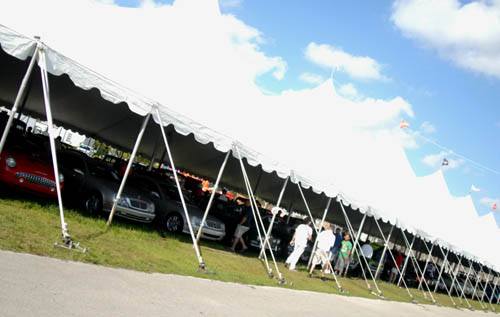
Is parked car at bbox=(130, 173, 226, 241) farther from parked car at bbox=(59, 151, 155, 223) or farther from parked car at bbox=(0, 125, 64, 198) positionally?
parked car at bbox=(0, 125, 64, 198)

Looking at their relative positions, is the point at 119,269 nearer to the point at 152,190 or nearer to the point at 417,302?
the point at 152,190

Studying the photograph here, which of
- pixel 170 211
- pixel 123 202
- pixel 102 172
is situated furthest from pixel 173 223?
pixel 102 172

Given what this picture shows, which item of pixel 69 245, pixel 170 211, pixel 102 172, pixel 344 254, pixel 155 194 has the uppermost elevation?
pixel 102 172

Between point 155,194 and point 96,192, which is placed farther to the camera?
→ point 155,194

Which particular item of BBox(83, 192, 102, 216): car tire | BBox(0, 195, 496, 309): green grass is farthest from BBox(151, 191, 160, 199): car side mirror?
BBox(83, 192, 102, 216): car tire

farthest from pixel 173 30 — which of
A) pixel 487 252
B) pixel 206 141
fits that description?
pixel 487 252

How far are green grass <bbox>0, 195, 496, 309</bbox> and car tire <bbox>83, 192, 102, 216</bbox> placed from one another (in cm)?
59

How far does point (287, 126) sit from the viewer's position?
16.6 meters

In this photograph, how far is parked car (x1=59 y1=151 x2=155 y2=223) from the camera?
40.6 ft

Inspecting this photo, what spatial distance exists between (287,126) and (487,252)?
68.7ft

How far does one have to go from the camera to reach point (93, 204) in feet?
41.0

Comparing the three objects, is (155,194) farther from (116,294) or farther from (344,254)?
(344,254)

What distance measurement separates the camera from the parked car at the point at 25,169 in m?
10.4

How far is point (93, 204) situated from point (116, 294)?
6.42 m
